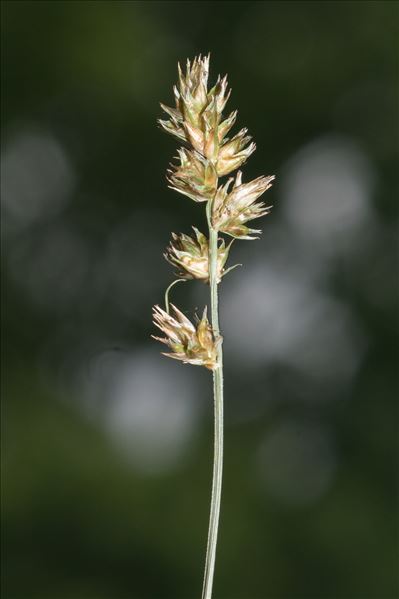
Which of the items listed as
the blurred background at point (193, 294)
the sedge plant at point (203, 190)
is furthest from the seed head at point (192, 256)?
the blurred background at point (193, 294)

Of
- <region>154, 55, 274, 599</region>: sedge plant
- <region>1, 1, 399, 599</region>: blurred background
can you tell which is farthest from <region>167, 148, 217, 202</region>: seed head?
<region>1, 1, 399, 599</region>: blurred background

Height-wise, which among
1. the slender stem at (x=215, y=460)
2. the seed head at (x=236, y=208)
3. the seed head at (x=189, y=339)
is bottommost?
the slender stem at (x=215, y=460)

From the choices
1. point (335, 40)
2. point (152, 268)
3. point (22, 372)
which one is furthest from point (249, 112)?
point (22, 372)

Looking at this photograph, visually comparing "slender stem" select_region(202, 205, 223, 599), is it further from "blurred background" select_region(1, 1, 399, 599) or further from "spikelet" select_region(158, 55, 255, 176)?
"blurred background" select_region(1, 1, 399, 599)

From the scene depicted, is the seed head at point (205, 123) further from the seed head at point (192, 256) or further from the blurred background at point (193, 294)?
the blurred background at point (193, 294)

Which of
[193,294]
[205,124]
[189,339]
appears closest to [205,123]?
[205,124]

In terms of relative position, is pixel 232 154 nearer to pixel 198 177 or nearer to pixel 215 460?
pixel 198 177
